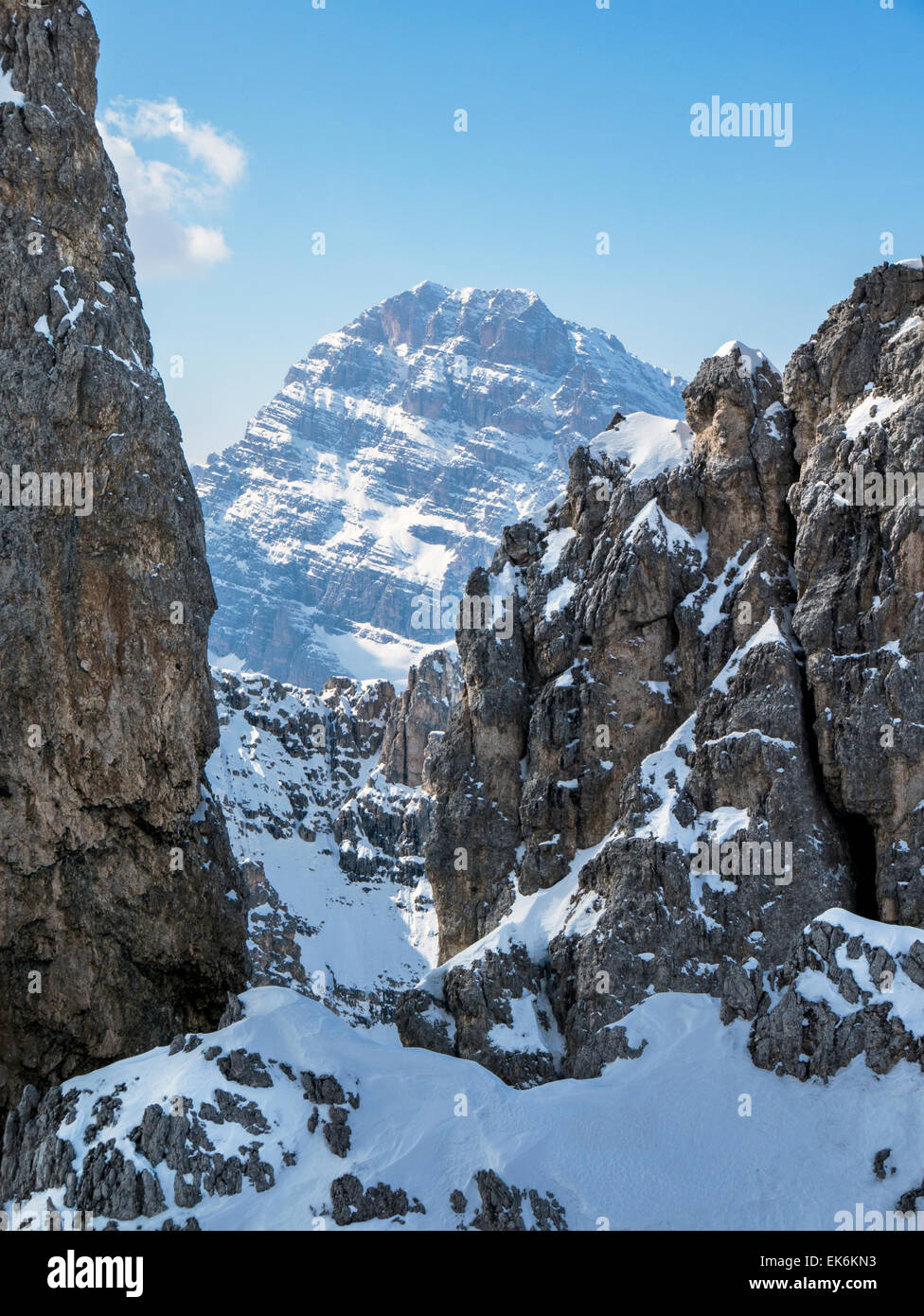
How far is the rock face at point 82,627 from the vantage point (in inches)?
2279

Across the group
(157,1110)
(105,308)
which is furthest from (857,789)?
(105,308)

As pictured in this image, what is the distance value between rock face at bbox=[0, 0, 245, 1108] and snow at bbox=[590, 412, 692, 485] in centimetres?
3244

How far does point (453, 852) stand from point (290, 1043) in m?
33.7

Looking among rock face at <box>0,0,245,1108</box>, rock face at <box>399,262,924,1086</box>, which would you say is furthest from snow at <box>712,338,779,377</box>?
rock face at <box>0,0,245,1108</box>

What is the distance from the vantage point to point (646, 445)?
291 feet

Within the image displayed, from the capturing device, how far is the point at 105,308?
61312 millimetres

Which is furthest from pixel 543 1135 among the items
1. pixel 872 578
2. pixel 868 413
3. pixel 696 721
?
pixel 868 413

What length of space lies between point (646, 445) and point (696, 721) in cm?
2039

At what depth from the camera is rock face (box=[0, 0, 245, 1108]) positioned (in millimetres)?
57875

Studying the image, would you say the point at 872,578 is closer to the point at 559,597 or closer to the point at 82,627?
A: the point at 559,597

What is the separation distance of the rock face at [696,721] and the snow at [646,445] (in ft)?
0.85

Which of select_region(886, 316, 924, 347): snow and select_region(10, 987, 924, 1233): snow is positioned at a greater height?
select_region(886, 316, 924, 347): snow

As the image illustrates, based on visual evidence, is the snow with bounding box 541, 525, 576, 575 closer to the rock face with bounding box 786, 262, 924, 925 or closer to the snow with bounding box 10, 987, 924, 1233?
the rock face with bounding box 786, 262, 924, 925
